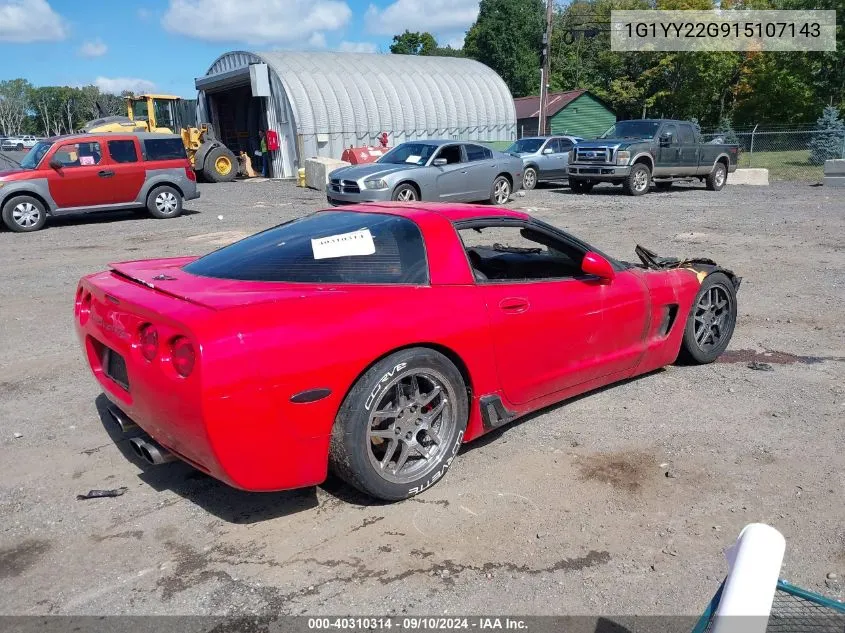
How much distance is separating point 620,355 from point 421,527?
1.93 m

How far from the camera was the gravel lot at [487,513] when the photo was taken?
9.20ft

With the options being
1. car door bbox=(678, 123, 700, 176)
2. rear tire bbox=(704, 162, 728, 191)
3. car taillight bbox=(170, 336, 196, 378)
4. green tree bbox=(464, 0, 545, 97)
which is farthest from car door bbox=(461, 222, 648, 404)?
green tree bbox=(464, 0, 545, 97)

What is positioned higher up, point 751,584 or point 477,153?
point 477,153

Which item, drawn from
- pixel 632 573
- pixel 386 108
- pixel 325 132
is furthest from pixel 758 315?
pixel 386 108

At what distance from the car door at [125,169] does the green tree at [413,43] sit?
244 ft

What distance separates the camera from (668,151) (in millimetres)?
19328

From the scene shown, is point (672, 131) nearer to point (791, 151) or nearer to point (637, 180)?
point (637, 180)

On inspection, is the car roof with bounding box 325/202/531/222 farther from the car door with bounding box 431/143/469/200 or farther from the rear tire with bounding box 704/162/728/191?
the rear tire with bounding box 704/162/728/191

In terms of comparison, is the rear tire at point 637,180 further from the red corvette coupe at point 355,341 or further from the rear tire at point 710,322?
the red corvette coupe at point 355,341

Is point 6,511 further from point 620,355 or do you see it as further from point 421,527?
point 620,355

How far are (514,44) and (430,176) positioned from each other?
175 feet

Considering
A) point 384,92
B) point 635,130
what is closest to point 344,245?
point 635,130

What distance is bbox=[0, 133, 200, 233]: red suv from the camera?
13969mm

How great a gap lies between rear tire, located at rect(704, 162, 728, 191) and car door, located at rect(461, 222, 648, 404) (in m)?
18.4
